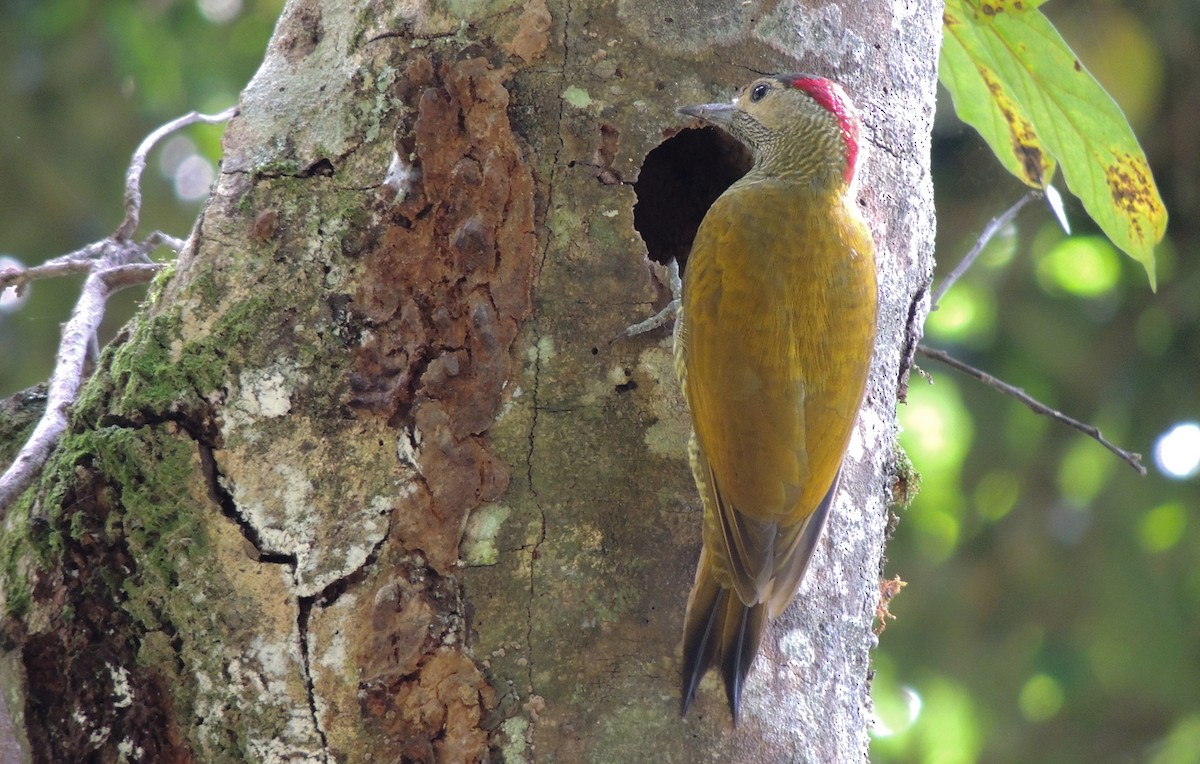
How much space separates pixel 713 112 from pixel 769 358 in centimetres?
53

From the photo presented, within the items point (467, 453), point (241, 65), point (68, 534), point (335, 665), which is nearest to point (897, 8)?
point (467, 453)

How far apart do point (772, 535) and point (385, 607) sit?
28.9 inches

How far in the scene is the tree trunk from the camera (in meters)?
2.21

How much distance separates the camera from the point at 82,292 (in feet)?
9.29

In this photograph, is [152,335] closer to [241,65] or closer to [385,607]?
[385,607]

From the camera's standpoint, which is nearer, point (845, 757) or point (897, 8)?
point (845, 757)

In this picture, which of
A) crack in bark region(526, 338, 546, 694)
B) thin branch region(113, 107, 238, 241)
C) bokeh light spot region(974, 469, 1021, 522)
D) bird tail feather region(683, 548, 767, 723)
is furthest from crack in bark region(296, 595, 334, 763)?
bokeh light spot region(974, 469, 1021, 522)

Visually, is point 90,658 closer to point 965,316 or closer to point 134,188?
point 134,188

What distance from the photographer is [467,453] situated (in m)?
2.32

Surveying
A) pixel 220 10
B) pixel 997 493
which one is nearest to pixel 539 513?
pixel 997 493

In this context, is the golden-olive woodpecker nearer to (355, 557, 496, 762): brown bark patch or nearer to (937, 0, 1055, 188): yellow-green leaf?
(355, 557, 496, 762): brown bark patch

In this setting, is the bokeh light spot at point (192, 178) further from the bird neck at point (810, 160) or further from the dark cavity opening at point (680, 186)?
the bird neck at point (810, 160)

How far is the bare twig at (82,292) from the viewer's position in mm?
2486

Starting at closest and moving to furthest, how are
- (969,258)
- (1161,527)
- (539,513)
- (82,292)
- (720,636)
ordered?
(720,636), (539,513), (82,292), (969,258), (1161,527)
